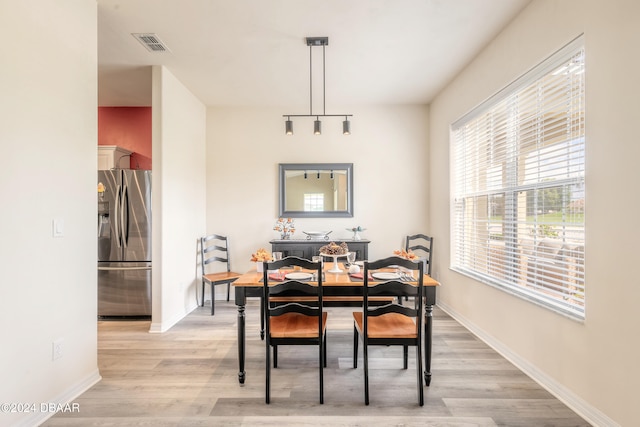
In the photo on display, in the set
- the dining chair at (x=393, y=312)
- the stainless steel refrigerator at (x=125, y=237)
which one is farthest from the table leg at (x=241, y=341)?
the stainless steel refrigerator at (x=125, y=237)

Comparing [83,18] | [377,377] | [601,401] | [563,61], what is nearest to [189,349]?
[377,377]

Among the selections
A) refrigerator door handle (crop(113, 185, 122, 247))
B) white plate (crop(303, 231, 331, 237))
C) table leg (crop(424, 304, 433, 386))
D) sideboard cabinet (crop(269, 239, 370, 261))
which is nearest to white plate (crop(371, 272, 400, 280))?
table leg (crop(424, 304, 433, 386))

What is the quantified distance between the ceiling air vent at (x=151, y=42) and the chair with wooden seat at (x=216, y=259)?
2216mm

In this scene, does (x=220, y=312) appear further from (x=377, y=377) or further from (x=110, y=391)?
(x=377, y=377)

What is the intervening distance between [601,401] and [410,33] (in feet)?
9.44

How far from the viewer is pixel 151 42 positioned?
2752 millimetres

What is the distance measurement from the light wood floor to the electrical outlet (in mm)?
349

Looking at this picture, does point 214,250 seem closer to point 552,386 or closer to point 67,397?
point 67,397

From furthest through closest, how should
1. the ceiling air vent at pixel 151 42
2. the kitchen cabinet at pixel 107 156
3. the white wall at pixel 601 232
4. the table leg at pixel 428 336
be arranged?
the kitchen cabinet at pixel 107 156 < the ceiling air vent at pixel 151 42 < the table leg at pixel 428 336 < the white wall at pixel 601 232

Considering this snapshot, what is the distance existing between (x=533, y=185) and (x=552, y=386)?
1399mm

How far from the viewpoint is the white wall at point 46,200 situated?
63.3 inches

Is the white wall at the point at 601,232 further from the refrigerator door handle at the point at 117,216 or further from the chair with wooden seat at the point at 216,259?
the refrigerator door handle at the point at 117,216

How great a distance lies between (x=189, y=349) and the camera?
9.02 feet

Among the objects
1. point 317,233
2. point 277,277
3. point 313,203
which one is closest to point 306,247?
point 317,233
